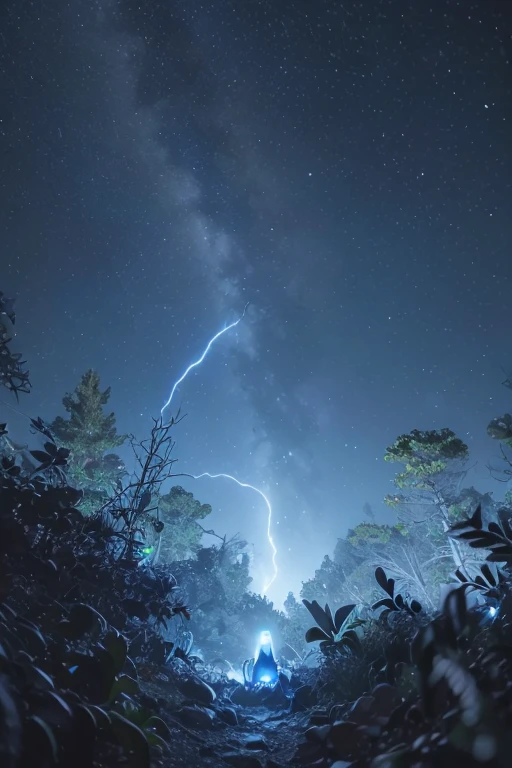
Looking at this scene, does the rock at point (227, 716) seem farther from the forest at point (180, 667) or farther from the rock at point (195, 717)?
the rock at point (195, 717)

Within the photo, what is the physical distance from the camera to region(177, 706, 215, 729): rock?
12.3 feet

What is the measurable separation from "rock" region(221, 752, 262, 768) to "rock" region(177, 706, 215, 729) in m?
0.95

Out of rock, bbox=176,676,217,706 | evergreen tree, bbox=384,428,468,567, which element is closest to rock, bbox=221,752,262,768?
rock, bbox=176,676,217,706

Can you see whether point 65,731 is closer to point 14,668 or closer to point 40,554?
point 14,668

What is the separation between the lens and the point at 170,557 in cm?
2353

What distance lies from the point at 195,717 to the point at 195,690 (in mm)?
1402

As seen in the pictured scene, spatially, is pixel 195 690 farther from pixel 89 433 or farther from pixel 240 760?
pixel 89 433

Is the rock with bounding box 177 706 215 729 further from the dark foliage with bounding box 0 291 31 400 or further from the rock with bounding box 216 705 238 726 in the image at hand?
the dark foliage with bounding box 0 291 31 400

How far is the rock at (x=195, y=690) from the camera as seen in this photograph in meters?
4.92

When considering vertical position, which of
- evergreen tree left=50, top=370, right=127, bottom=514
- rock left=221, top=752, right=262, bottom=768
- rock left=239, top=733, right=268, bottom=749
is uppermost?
evergreen tree left=50, top=370, right=127, bottom=514

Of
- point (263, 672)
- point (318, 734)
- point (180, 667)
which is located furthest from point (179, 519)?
point (318, 734)

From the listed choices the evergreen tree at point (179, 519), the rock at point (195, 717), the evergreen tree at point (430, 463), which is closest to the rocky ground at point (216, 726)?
the rock at point (195, 717)

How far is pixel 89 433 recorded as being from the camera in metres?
19.1

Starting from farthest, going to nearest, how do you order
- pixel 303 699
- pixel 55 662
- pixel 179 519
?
pixel 179 519 < pixel 303 699 < pixel 55 662
